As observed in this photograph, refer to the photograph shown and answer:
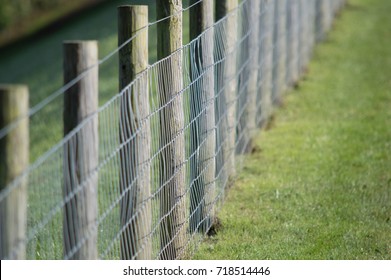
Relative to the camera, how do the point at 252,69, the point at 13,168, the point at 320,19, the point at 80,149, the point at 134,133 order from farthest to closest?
the point at 320,19 < the point at 252,69 < the point at 134,133 < the point at 80,149 < the point at 13,168

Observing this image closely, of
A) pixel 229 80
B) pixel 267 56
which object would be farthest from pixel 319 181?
pixel 267 56

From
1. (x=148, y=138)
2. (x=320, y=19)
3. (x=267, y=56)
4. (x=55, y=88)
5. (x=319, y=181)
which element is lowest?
(x=55, y=88)

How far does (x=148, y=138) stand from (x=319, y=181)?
140 inches

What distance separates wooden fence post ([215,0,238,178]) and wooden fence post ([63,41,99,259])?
387 cm

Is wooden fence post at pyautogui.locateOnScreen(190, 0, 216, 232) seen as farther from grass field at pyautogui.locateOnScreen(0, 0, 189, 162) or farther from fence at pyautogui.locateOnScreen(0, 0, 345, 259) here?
grass field at pyautogui.locateOnScreen(0, 0, 189, 162)

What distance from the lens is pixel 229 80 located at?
28.2 ft

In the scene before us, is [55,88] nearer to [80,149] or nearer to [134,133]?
[134,133]

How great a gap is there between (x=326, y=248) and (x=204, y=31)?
1.89m

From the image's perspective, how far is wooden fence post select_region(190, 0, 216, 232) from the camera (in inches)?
278

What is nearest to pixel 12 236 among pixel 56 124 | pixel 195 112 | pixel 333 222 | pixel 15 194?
pixel 15 194

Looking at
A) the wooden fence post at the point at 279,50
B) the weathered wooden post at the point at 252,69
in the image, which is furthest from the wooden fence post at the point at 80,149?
the wooden fence post at the point at 279,50

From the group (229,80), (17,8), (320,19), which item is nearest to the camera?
(229,80)

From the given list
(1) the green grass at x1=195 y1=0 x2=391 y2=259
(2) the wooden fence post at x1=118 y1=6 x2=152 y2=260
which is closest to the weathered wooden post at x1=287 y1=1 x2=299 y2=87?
(1) the green grass at x1=195 y1=0 x2=391 y2=259

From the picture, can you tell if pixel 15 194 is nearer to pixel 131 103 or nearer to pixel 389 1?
pixel 131 103
